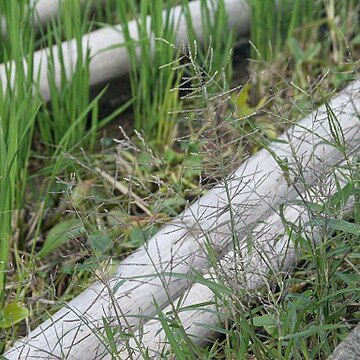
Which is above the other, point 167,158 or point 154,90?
point 154,90

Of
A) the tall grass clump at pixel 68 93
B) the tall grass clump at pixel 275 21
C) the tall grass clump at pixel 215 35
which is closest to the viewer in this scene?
the tall grass clump at pixel 68 93

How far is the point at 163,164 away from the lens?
1625 mm

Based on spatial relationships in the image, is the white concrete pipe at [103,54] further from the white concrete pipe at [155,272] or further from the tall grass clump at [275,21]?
the white concrete pipe at [155,272]

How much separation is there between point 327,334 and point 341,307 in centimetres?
7

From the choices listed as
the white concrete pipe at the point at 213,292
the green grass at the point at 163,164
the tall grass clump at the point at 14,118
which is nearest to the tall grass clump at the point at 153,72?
the green grass at the point at 163,164

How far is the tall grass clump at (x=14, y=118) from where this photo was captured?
1979 mm

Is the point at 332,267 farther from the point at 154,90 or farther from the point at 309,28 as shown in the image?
the point at 309,28

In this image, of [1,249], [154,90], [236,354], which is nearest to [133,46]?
[154,90]

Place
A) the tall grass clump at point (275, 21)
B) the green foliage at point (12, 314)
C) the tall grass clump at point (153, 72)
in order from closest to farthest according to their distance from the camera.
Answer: the green foliage at point (12, 314) < the tall grass clump at point (153, 72) < the tall grass clump at point (275, 21)

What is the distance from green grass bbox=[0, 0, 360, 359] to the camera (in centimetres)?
160

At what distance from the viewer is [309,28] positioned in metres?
3.05

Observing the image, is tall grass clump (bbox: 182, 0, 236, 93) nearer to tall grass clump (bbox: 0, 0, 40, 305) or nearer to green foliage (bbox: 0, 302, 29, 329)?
tall grass clump (bbox: 0, 0, 40, 305)

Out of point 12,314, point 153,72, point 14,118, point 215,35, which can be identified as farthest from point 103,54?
point 12,314

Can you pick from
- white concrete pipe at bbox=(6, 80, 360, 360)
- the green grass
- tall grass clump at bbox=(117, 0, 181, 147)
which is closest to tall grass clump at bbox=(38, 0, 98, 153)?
the green grass
